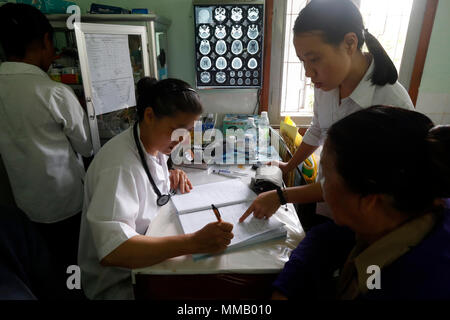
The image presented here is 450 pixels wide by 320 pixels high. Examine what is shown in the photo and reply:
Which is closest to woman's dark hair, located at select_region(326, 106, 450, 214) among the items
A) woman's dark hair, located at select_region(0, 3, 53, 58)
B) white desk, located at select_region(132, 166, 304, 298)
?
white desk, located at select_region(132, 166, 304, 298)

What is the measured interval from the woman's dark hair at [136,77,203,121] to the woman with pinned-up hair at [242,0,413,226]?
0.46m

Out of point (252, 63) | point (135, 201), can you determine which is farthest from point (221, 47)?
point (135, 201)

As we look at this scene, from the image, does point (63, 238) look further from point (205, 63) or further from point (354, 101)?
point (354, 101)

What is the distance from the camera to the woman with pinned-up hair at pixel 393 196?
56cm

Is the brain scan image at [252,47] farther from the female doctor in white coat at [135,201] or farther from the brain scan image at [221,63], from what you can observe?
the female doctor in white coat at [135,201]

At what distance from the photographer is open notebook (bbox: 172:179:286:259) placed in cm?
101

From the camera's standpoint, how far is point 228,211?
1164mm

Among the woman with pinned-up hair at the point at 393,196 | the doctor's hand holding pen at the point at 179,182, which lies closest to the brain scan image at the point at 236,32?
the doctor's hand holding pen at the point at 179,182

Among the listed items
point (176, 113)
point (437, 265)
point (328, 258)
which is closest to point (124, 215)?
point (176, 113)

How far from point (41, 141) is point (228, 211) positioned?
1122 mm

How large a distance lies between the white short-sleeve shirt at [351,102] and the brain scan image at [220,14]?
1170 mm

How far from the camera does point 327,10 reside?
0.99 m

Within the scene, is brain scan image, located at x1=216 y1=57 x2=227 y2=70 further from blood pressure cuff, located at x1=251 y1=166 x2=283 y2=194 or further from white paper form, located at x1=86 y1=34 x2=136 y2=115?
blood pressure cuff, located at x1=251 y1=166 x2=283 y2=194

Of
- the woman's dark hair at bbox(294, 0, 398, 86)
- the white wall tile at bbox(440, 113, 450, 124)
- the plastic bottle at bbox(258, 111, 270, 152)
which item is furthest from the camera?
the white wall tile at bbox(440, 113, 450, 124)
